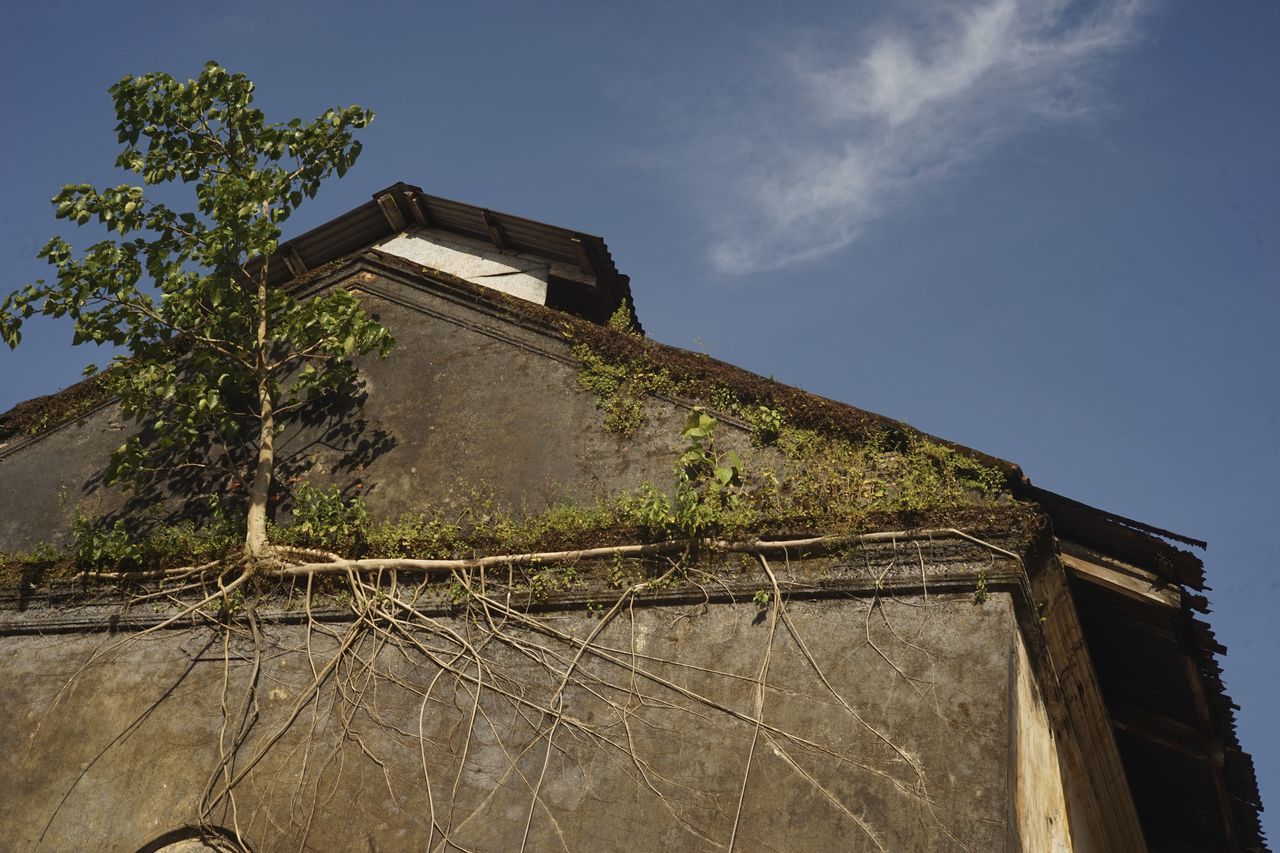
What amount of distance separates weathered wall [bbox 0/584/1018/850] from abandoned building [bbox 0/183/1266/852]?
2cm

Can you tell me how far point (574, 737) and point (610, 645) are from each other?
0.57 meters

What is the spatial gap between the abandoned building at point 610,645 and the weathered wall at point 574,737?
0.02 metres

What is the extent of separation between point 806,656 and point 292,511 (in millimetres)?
3740

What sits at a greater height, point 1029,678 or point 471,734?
point 1029,678

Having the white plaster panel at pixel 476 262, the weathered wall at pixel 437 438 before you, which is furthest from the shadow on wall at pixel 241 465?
the white plaster panel at pixel 476 262

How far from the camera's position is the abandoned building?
22.4ft

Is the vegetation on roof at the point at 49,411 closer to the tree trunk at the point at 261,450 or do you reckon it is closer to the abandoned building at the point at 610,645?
the abandoned building at the point at 610,645

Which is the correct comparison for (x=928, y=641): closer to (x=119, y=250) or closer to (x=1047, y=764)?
(x=1047, y=764)

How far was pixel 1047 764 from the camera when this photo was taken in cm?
770

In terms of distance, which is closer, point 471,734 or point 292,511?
point 471,734

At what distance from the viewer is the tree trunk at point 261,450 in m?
8.52

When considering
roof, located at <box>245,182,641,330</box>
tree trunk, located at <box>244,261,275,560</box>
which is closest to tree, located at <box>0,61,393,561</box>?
tree trunk, located at <box>244,261,275,560</box>

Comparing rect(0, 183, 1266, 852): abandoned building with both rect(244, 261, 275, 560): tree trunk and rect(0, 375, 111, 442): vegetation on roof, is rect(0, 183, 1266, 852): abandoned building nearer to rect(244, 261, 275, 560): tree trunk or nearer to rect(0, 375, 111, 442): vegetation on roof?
rect(244, 261, 275, 560): tree trunk

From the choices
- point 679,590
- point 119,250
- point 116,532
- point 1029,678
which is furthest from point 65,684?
point 1029,678
